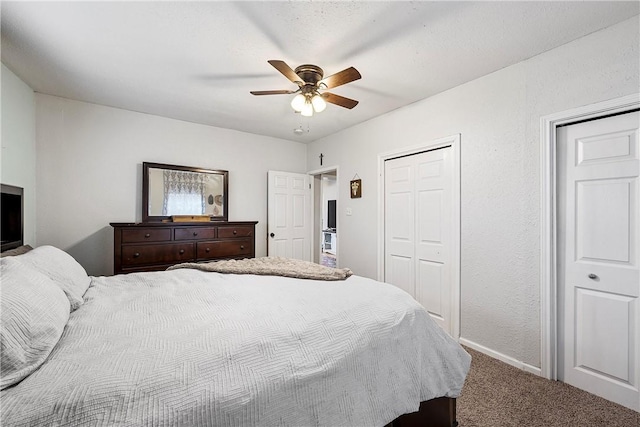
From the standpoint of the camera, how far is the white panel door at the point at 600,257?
185cm

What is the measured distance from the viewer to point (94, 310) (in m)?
1.31

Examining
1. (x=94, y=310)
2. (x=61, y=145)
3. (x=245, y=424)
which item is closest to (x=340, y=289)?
(x=245, y=424)

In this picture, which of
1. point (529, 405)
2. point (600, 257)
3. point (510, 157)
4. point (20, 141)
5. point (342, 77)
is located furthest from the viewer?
point (20, 141)

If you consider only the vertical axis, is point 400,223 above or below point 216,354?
above

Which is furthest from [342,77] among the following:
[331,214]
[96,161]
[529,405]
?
[331,214]

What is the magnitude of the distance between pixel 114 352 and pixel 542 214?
275 centimetres

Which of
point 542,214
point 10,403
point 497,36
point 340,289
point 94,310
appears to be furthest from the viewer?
point 542,214

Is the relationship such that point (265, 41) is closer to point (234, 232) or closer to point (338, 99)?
point (338, 99)

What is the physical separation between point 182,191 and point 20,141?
1.52 metres

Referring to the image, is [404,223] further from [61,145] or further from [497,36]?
[61,145]

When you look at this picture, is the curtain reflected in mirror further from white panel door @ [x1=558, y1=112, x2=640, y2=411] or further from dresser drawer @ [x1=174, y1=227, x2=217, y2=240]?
white panel door @ [x1=558, y1=112, x2=640, y2=411]

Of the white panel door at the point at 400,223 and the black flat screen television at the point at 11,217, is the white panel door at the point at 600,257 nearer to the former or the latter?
the white panel door at the point at 400,223

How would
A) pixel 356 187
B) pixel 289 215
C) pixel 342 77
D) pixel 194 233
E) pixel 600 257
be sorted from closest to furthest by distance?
1. pixel 600 257
2. pixel 342 77
3. pixel 194 233
4. pixel 356 187
5. pixel 289 215

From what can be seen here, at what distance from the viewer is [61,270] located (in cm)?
151
